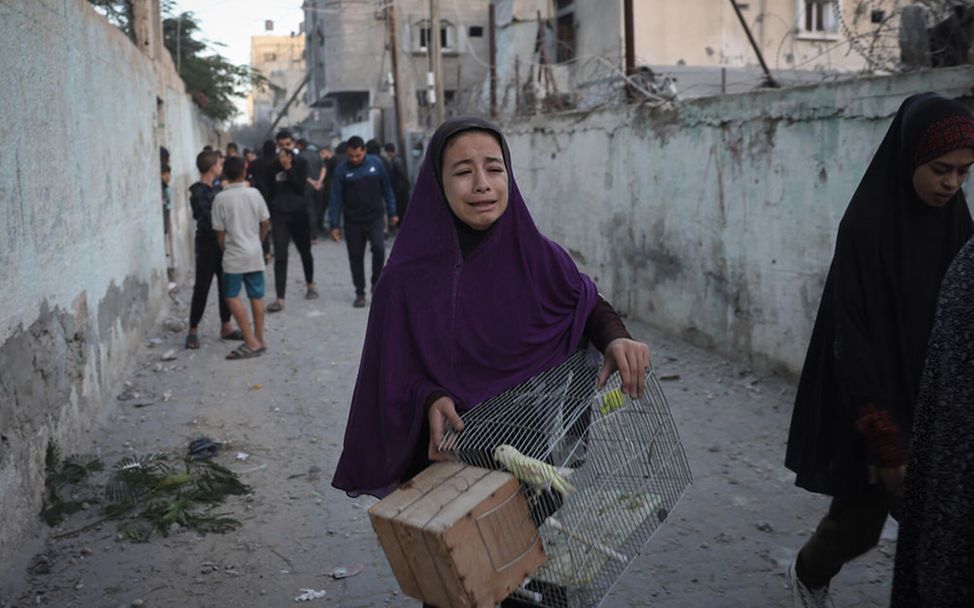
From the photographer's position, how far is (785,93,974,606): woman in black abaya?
2.58m

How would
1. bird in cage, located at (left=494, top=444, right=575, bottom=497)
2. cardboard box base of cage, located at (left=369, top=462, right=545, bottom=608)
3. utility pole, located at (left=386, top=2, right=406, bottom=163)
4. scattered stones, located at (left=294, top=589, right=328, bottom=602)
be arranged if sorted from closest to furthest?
cardboard box base of cage, located at (left=369, top=462, right=545, bottom=608) < bird in cage, located at (left=494, top=444, right=575, bottom=497) < scattered stones, located at (left=294, top=589, right=328, bottom=602) < utility pole, located at (left=386, top=2, right=406, bottom=163)

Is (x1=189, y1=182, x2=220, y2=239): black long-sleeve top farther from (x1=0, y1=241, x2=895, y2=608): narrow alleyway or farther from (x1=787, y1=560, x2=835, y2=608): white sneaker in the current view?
(x1=787, y1=560, x2=835, y2=608): white sneaker

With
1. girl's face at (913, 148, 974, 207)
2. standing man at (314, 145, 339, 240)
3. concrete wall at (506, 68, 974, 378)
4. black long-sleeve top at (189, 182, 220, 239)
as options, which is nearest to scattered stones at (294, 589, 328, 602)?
girl's face at (913, 148, 974, 207)

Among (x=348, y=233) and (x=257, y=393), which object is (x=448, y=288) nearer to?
(x=257, y=393)

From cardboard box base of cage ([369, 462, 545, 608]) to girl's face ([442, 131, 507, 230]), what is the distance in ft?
2.29

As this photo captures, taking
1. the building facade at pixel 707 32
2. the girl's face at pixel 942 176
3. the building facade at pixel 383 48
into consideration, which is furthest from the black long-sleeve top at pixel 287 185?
the building facade at pixel 383 48

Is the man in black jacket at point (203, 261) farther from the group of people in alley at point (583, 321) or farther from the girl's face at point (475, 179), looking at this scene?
the girl's face at point (475, 179)

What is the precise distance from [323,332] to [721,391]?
13.0ft

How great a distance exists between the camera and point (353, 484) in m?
2.53

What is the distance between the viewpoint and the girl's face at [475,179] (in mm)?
2371

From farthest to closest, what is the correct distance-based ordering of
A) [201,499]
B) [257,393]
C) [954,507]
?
[257,393] → [201,499] → [954,507]

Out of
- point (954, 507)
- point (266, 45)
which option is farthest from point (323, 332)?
point (266, 45)

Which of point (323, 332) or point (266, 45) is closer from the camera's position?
point (323, 332)

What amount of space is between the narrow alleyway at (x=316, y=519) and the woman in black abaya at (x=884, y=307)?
2.86 ft
